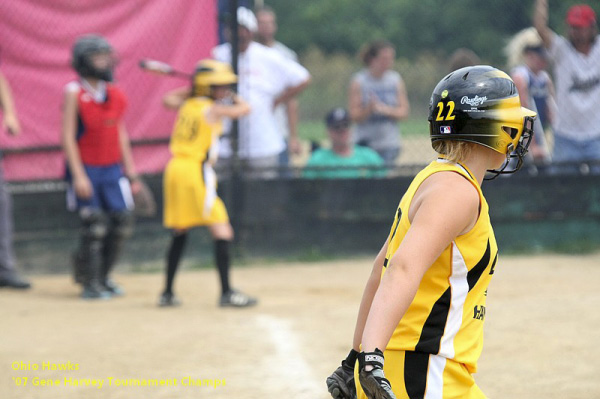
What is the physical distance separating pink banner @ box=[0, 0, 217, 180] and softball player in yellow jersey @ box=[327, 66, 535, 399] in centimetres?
618

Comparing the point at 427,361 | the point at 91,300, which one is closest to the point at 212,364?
the point at 91,300

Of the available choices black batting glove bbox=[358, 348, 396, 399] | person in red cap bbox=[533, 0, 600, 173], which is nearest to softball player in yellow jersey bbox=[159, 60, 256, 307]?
person in red cap bbox=[533, 0, 600, 173]

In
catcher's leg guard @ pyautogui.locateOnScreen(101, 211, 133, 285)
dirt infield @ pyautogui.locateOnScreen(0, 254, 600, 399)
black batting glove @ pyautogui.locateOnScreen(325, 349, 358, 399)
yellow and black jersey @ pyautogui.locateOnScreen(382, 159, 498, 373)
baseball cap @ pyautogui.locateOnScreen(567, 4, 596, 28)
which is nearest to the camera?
yellow and black jersey @ pyautogui.locateOnScreen(382, 159, 498, 373)

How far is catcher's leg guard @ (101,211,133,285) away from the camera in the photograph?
7.47m

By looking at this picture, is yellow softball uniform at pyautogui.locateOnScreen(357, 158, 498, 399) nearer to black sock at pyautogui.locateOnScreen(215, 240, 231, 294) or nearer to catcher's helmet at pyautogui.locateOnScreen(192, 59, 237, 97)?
black sock at pyautogui.locateOnScreen(215, 240, 231, 294)

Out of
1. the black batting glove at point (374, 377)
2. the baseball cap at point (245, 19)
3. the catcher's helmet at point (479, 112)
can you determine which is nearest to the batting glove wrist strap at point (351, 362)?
the black batting glove at point (374, 377)

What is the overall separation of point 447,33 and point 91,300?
1194 cm

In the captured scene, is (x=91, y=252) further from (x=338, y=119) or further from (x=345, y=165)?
(x=338, y=119)

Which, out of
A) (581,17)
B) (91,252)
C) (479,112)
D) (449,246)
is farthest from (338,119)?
(449,246)

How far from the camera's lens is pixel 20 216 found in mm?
8250

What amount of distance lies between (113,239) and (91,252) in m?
0.23

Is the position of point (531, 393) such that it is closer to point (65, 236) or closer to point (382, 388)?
point (382, 388)

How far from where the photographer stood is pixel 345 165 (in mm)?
8820

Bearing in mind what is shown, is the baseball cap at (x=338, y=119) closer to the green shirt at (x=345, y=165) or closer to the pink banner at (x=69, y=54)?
the green shirt at (x=345, y=165)
